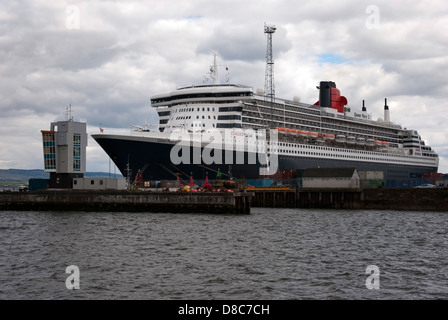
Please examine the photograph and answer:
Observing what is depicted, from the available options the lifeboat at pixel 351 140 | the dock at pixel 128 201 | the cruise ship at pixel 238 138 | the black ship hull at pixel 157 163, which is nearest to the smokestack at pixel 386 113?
the cruise ship at pixel 238 138

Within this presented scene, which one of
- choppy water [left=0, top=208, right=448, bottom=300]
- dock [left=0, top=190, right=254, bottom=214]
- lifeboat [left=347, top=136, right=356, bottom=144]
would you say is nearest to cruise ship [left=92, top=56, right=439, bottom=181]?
lifeboat [left=347, top=136, right=356, bottom=144]

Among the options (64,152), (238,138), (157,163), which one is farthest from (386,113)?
(64,152)

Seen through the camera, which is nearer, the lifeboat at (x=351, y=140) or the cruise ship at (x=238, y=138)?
the cruise ship at (x=238, y=138)

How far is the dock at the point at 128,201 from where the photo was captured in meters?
53.5

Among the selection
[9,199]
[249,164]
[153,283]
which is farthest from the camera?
[249,164]

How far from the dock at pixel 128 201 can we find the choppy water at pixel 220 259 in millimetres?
8589

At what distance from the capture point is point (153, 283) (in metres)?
21.8

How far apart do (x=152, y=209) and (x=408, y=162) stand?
8619 cm

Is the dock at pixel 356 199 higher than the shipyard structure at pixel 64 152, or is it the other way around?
the shipyard structure at pixel 64 152

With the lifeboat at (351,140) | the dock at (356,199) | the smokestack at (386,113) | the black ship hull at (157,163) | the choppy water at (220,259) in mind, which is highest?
the smokestack at (386,113)

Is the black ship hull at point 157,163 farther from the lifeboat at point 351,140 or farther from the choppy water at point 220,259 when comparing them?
the lifeboat at point 351,140
